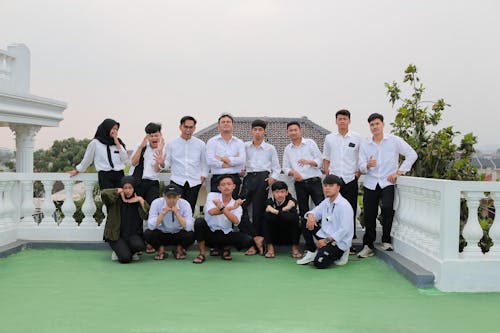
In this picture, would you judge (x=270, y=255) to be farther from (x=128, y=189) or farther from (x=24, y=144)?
(x=24, y=144)

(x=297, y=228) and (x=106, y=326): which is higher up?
(x=297, y=228)

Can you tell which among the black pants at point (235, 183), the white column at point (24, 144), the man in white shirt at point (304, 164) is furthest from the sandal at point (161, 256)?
the white column at point (24, 144)

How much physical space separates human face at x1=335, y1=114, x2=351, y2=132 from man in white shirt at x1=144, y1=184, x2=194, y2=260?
6.46 ft

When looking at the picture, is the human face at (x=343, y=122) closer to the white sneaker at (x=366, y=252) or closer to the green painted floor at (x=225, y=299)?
the white sneaker at (x=366, y=252)

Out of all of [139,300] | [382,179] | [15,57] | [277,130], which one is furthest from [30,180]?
[277,130]

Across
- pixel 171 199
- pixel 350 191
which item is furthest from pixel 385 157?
pixel 171 199

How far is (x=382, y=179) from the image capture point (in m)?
6.14

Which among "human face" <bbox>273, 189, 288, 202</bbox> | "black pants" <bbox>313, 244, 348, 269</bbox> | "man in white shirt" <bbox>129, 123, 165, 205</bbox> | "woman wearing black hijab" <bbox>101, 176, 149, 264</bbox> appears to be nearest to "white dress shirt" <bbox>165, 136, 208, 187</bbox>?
"man in white shirt" <bbox>129, 123, 165, 205</bbox>

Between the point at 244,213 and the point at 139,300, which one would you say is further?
the point at 244,213

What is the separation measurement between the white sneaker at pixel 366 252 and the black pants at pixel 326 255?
23.5 inches

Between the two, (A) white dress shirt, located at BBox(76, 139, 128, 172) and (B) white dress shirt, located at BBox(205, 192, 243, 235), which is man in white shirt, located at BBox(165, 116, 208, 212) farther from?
(A) white dress shirt, located at BBox(76, 139, 128, 172)

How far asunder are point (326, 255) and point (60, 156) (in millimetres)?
35942

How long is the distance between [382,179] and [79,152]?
3535 centimetres

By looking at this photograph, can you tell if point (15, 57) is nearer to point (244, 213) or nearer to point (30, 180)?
point (30, 180)
